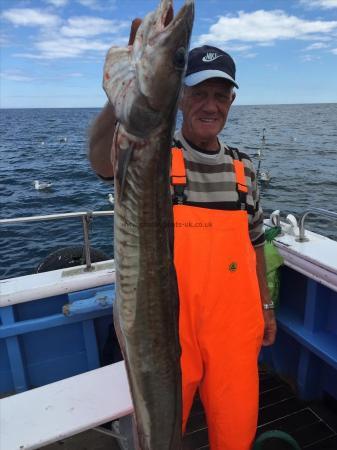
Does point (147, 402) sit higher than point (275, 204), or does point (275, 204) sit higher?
point (147, 402)

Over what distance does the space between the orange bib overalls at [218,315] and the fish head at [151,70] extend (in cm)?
99

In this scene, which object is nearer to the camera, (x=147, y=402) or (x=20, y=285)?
(x=147, y=402)

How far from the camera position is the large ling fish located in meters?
1.43

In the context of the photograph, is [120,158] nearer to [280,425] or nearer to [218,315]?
[218,315]

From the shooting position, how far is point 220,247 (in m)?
2.54

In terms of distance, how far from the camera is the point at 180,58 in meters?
1.43

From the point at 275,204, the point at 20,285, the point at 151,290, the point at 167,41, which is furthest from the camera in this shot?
the point at 275,204

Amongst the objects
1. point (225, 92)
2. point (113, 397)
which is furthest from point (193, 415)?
point (225, 92)

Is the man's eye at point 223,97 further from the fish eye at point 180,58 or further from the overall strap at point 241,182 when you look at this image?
the fish eye at point 180,58

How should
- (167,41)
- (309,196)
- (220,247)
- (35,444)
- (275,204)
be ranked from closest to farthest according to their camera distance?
(167,41), (35,444), (220,247), (275,204), (309,196)

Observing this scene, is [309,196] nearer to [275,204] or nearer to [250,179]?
[275,204]

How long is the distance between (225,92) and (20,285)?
8.31 ft

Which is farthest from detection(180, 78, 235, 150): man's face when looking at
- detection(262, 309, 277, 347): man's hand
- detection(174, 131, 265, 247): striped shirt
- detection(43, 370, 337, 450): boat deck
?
detection(43, 370, 337, 450): boat deck

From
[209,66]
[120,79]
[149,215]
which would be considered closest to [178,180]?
[209,66]
